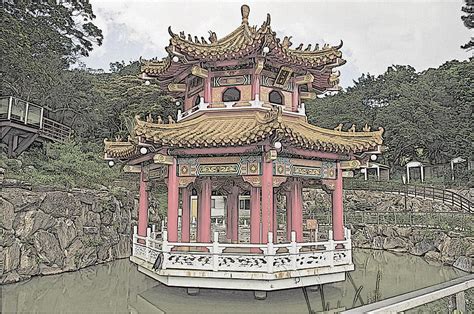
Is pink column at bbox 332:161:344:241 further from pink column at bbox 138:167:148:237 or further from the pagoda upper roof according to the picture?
pink column at bbox 138:167:148:237

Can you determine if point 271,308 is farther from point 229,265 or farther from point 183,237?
point 183,237

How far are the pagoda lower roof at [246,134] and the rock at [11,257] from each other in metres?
3.90

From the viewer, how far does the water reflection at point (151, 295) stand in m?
8.52

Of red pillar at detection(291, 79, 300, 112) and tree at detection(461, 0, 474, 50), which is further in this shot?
tree at detection(461, 0, 474, 50)

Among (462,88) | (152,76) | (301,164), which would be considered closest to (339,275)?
(301,164)

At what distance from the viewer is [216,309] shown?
8242 millimetres

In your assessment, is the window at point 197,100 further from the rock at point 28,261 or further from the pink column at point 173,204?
the rock at point 28,261

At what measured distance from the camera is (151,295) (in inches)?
381

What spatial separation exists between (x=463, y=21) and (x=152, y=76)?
25320 mm

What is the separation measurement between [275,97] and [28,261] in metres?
8.21

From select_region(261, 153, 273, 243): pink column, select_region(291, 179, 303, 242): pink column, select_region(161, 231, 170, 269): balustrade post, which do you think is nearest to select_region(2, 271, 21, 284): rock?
select_region(161, 231, 170, 269): balustrade post

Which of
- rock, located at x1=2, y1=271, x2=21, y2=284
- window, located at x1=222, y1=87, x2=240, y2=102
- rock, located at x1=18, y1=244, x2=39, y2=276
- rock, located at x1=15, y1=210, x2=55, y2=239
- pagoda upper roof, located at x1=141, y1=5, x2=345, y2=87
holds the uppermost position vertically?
pagoda upper roof, located at x1=141, y1=5, x2=345, y2=87

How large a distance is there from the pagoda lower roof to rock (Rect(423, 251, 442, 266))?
852 cm

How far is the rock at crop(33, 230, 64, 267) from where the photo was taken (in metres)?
11.9
